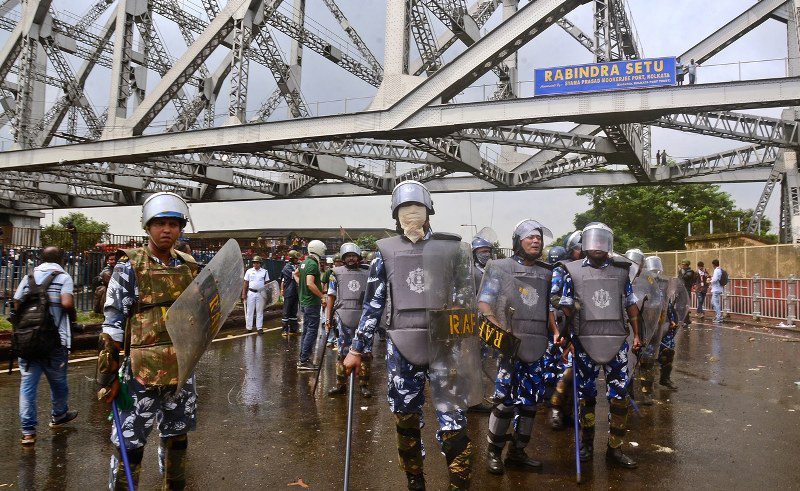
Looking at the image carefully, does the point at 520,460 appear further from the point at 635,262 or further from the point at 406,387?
the point at 635,262

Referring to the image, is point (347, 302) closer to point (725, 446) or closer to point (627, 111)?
point (725, 446)

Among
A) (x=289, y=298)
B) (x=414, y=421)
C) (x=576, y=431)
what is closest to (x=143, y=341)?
(x=414, y=421)

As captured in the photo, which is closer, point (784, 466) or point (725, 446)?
point (784, 466)

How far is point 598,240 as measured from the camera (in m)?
4.95

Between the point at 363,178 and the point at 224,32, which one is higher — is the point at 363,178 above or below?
below

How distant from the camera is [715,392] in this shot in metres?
7.71

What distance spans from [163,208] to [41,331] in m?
2.67

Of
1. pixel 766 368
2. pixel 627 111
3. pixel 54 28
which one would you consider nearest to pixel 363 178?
pixel 627 111

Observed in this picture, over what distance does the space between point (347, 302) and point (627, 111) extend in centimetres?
1300

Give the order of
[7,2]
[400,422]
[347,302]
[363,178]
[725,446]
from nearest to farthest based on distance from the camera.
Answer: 1. [400,422]
2. [725,446]
3. [347,302]
4. [363,178]
5. [7,2]

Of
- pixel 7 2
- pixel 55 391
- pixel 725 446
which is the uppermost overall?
pixel 7 2

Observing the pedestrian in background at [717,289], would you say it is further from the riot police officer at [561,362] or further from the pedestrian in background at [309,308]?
the pedestrian in background at [309,308]

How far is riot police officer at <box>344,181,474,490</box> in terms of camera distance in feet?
12.0

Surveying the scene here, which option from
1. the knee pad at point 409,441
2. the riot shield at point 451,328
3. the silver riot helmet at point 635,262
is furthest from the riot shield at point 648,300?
the knee pad at point 409,441
